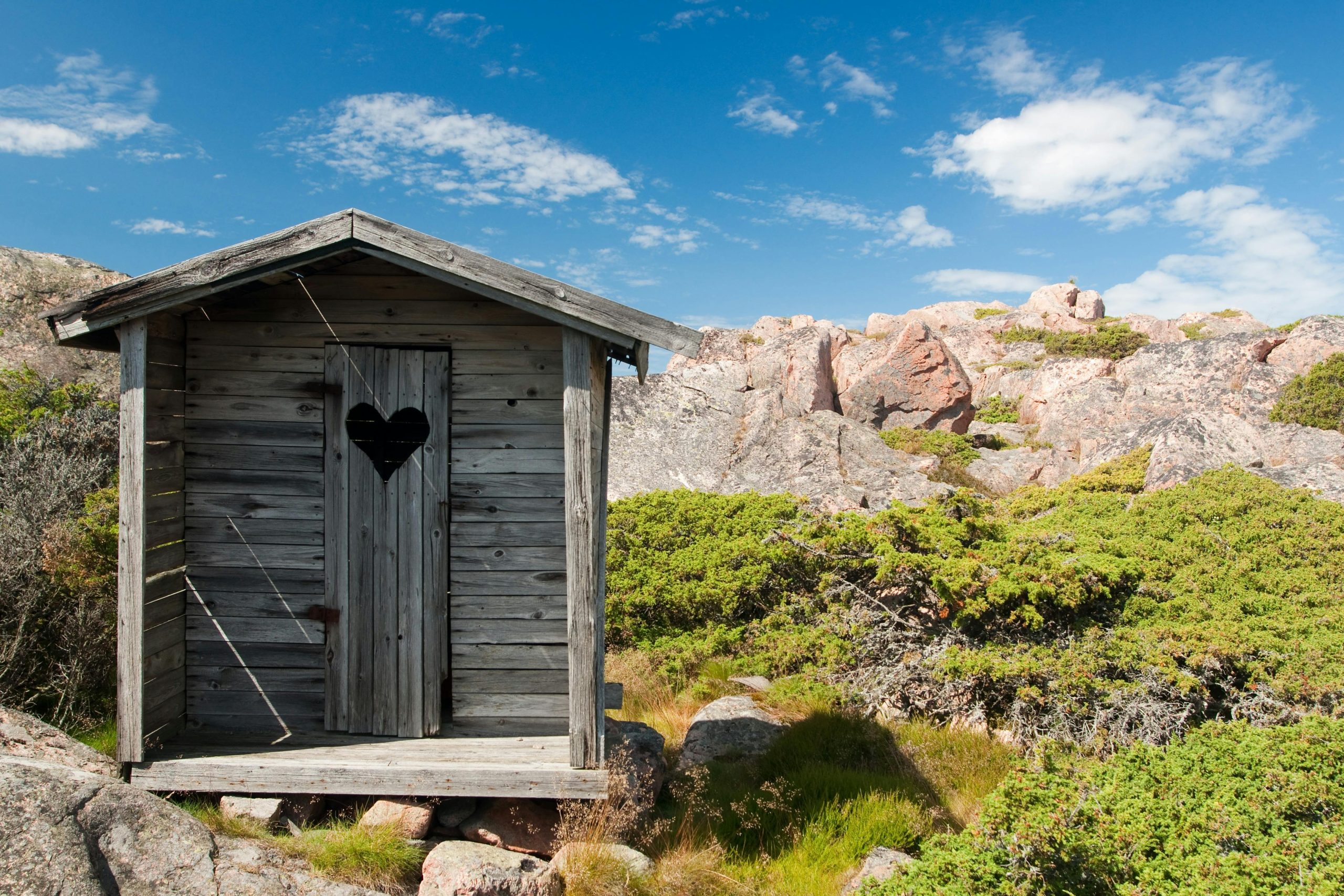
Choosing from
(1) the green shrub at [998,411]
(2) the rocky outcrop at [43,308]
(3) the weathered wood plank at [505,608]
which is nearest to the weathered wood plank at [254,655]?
(3) the weathered wood plank at [505,608]

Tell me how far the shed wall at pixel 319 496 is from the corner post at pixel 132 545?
2.12ft

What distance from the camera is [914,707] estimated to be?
678cm

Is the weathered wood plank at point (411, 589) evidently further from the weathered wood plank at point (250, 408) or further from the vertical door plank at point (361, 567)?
the weathered wood plank at point (250, 408)

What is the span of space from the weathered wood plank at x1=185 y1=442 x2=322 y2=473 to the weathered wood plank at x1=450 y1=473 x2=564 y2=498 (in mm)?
965

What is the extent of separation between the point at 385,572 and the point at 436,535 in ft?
1.34

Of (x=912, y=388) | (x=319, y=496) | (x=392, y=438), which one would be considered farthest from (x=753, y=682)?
(x=912, y=388)

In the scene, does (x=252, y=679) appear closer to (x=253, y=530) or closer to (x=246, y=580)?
(x=246, y=580)

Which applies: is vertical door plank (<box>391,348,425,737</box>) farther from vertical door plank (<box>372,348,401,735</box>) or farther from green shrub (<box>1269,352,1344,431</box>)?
green shrub (<box>1269,352,1344,431</box>)

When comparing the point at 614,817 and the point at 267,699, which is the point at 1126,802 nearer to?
the point at 614,817

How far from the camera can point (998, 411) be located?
26875 millimetres

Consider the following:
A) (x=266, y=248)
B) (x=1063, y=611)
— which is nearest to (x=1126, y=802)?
(x=1063, y=611)

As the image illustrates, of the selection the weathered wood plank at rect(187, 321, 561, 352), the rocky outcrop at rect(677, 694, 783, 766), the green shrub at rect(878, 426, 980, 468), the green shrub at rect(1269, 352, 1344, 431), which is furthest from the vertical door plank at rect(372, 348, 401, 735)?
the green shrub at rect(1269, 352, 1344, 431)

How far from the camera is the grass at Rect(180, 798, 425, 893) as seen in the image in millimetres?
4059

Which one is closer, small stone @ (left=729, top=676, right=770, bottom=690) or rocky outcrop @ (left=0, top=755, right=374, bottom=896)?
rocky outcrop @ (left=0, top=755, right=374, bottom=896)
